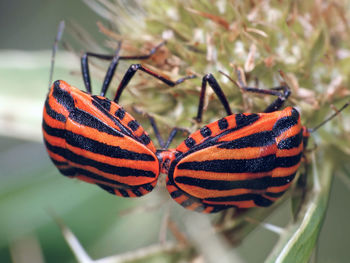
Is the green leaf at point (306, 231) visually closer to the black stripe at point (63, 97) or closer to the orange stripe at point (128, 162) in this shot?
the orange stripe at point (128, 162)

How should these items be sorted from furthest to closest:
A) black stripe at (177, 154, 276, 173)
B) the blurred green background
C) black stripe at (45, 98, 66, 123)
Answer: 1. the blurred green background
2. black stripe at (45, 98, 66, 123)
3. black stripe at (177, 154, 276, 173)

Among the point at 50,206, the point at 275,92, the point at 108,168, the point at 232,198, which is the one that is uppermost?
the point at 275,92

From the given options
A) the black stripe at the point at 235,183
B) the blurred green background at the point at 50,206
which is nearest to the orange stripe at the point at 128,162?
the black stripe at the point at 235,183

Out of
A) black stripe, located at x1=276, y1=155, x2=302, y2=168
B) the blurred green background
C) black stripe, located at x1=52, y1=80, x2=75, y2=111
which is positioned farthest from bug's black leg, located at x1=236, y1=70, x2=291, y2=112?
the blurred green background

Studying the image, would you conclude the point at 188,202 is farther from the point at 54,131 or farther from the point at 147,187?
the point at 54,131

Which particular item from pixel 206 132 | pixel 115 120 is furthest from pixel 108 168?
pixel 206 132

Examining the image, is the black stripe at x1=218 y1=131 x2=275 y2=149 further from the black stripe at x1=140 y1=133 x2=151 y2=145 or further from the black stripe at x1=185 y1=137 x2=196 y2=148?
the black stripe at x1=140 y1=133 x2=151 y2=145

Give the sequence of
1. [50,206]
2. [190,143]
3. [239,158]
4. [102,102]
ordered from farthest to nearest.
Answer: [50,206] → [102,102] → [190,143] → [239,158]
